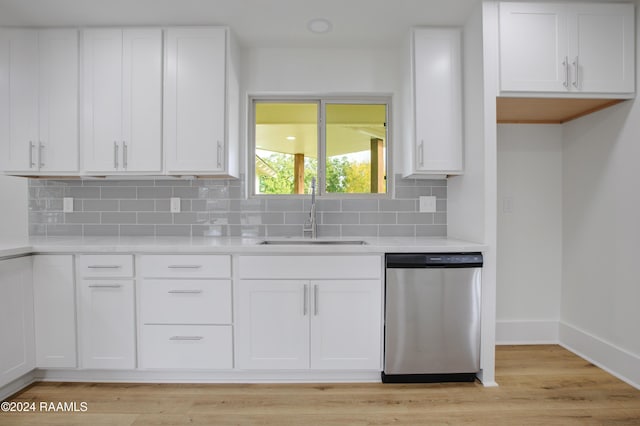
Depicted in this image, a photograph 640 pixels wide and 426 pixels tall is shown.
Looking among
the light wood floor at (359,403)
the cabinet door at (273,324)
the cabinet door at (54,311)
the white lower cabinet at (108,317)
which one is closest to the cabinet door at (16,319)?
the cabinet door at (54,311)

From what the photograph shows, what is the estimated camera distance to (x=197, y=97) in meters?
2.42

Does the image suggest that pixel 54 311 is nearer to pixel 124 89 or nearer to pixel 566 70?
pixel 124 89

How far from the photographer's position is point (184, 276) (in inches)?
85.0

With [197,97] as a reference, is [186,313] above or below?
below

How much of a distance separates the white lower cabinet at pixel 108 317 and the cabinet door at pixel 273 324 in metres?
0.69

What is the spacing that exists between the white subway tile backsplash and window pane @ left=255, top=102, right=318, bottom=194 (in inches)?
6.3

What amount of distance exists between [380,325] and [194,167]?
166 centimetres

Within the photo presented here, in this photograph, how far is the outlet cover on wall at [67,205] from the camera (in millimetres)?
2756

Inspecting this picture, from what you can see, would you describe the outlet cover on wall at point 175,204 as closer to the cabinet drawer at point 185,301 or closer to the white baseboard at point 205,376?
the cabinet drawer at point 185,301

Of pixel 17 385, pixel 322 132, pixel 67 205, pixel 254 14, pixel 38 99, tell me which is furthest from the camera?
pixel 322 132

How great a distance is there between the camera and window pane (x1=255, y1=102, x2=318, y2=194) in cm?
289

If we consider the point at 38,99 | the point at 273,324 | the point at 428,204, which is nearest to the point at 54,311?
the point at 273,324

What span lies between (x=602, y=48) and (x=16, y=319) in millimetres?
3977

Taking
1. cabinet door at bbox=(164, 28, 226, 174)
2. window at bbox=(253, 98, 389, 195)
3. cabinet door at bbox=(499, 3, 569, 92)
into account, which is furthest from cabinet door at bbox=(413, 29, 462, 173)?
cabinet door at bbox=(164, 28, 226, 174)
